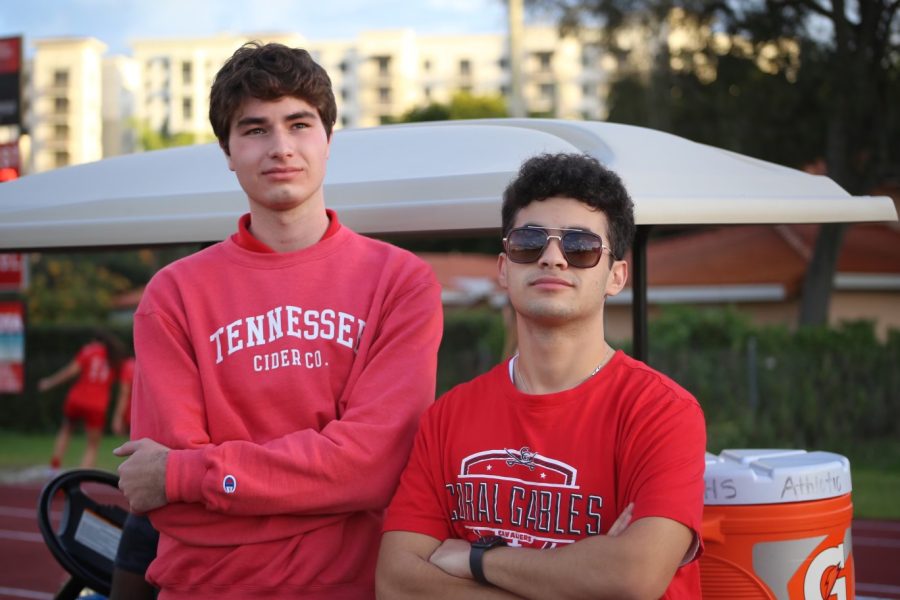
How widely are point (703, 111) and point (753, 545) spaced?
15.1 m

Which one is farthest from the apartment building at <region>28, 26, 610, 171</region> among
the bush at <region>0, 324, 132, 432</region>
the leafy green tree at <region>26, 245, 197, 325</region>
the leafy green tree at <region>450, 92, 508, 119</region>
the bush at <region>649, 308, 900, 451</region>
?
the bush at <region>649, 308, 900, 451</region>

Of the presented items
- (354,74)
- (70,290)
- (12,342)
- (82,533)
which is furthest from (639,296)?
(354,74)

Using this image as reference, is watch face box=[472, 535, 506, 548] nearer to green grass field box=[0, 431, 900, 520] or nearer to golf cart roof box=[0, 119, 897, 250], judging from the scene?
golf cart roof box=[0, 119, 897, 250]

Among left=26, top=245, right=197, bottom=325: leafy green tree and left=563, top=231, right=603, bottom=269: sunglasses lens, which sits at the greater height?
left=563, top=231, right=603, bottom=269: sunglasses lens

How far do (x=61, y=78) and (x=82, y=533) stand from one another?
10706cm

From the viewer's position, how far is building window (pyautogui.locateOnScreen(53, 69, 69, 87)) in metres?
102

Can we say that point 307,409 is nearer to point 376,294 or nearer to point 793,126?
point 376,294

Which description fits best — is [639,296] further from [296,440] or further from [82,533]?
[82,533]

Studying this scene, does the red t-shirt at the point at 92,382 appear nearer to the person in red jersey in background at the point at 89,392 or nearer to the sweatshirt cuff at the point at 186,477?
the person in red jersey in background at the point at 89,392

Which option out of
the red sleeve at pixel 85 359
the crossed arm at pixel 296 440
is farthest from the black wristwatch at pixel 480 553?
the red sleeve at pixel 85 359

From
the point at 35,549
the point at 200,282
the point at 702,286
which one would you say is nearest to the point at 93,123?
the point at 702,286

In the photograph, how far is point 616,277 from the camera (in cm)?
255

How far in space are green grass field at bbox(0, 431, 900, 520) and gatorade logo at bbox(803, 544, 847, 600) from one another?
7.91 meters

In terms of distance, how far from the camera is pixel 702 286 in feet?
67.8
